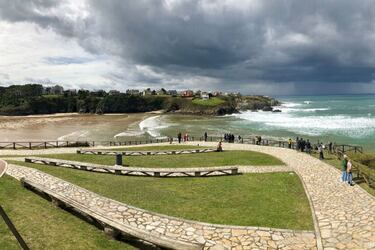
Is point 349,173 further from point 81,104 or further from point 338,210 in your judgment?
point 81,104

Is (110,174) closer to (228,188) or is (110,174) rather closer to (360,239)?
(228,188)

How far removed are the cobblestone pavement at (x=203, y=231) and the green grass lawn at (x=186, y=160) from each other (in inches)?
473

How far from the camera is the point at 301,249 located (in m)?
11.5

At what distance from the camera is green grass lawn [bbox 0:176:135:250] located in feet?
35.5

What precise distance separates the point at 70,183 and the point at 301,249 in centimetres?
1110

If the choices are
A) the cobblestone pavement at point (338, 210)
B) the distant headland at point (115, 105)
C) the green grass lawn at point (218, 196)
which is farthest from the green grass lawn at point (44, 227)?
the distant headland at point (115, 105)

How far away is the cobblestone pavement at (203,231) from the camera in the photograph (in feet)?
38.5

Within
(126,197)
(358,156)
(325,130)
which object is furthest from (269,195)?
(325,130)

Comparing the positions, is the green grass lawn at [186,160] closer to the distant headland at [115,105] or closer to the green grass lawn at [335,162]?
the green grass lawn at [335,162]

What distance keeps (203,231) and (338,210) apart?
6.67m

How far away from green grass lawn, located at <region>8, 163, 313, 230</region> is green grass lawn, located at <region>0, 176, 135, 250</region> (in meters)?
2.80

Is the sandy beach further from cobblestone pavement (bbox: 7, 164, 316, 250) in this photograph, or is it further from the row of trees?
cobblestone pavement (bbox: 7, 164, 316, 250)

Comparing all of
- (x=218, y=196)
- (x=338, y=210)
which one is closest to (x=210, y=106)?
(x=218, y=196)

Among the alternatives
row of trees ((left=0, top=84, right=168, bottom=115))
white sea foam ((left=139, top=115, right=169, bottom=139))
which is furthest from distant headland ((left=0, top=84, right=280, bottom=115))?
white sea foam ((left=139, top=115, right=169, bottom=139))
